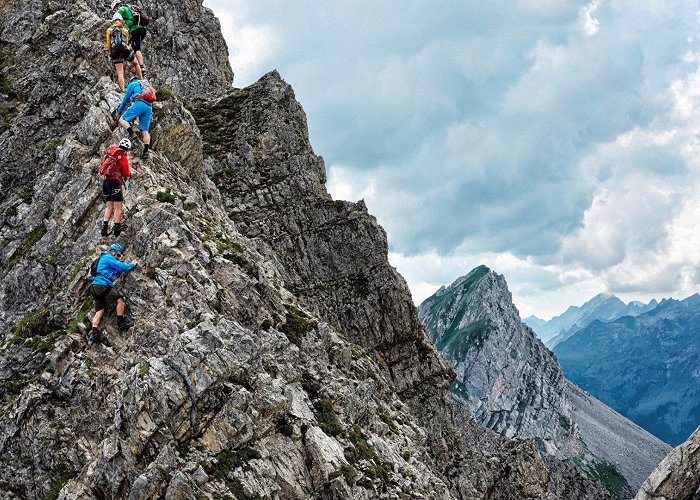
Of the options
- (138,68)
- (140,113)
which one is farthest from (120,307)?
(138,68)

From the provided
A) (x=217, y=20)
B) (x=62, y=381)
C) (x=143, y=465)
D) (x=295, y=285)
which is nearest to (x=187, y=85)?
(x=217, y=20)

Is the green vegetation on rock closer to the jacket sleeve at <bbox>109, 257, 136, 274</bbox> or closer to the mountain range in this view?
the mountain range

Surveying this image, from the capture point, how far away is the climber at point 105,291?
76.5 feet

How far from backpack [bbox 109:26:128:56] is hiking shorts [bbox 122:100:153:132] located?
19.7ft

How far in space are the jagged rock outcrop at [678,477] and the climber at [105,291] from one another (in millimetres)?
22206

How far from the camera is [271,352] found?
26953mm

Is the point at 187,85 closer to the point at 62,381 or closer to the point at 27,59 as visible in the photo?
the point at 27,59

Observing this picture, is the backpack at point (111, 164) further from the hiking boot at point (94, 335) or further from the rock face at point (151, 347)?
the hiking boot at point (94, 335)

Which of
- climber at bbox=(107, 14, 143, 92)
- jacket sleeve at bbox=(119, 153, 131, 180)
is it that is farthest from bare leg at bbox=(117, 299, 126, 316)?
climber at bbox=(107, 14, 143, 92)

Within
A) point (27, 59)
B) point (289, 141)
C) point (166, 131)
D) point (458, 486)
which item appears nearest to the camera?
point (166, 131)

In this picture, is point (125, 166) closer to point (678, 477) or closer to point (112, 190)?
point (112, 190)

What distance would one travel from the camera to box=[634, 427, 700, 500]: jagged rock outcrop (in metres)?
21.7

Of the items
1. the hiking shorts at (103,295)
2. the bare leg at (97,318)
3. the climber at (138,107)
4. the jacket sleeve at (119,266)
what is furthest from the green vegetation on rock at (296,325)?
the climber at (138,107)

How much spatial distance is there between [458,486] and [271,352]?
41.9 meters
